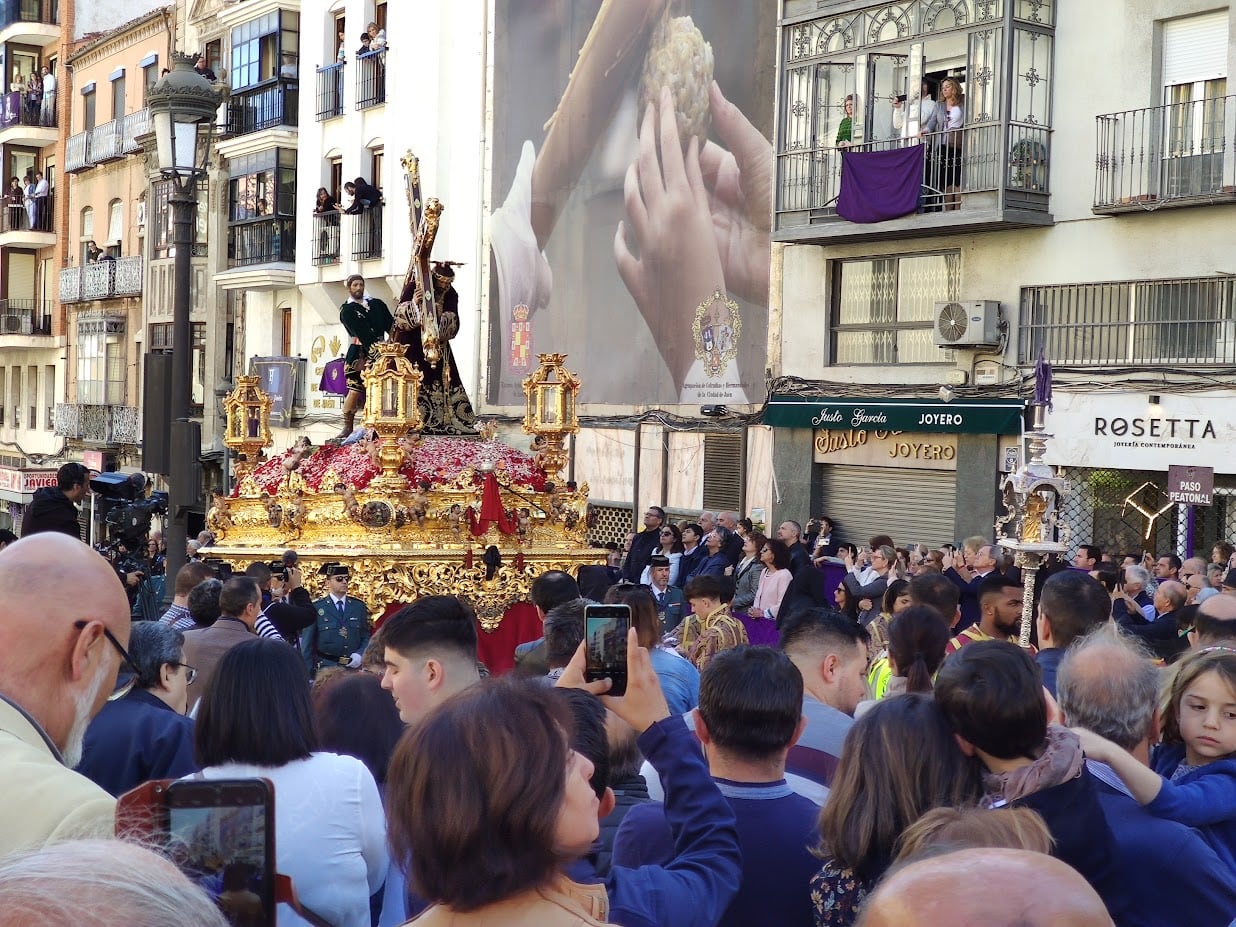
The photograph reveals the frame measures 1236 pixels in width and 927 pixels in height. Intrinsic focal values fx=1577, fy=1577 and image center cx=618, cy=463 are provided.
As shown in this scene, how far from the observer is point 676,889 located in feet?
10.6

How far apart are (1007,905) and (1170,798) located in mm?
2483

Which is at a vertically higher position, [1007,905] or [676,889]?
[1007,905]

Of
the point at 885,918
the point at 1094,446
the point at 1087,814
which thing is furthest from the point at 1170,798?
the point at 1094,446

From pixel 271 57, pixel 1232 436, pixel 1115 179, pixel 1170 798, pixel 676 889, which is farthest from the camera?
pixel 271 57

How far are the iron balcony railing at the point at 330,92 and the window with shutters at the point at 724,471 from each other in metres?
11.2

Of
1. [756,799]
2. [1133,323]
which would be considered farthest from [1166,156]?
[756,799]

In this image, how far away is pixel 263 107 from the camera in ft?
106

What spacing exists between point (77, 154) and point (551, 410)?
31031mm

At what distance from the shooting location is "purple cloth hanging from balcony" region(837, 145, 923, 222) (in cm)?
1923

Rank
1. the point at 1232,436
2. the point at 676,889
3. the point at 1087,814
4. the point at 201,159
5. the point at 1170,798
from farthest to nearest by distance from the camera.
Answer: the point at 1232,436 < the point at 201,159 < the point at 1170,798 < the point at 1087,814 < the point at 676,889

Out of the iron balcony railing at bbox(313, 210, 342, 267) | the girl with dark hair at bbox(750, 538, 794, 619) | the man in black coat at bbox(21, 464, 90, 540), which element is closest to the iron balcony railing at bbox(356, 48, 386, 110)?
the iron balcony railing at bbox(313, 210, 342, 267)

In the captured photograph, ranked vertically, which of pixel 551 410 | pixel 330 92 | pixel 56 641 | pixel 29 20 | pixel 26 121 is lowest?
pixel 56 641

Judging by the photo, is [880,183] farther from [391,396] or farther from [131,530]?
[131,530]

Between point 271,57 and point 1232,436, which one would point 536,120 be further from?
point 1232,436
